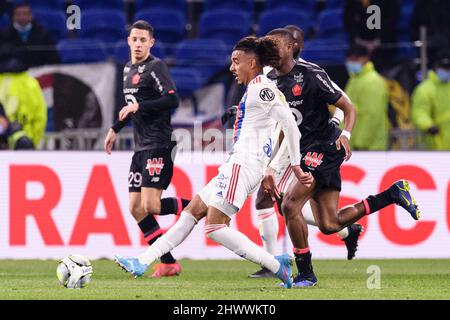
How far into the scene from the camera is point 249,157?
9.21 m

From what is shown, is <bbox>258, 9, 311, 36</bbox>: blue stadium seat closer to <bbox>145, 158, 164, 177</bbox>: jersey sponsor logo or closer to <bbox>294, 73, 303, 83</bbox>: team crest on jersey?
<bbox>145, 158, 164, 177</bbox>: jersey sponsor logo

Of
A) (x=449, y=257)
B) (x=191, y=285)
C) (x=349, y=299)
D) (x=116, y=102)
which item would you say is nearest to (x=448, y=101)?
(x=449, y=257)

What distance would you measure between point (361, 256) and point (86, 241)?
3.02 m

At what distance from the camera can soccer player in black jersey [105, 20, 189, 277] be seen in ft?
37.7

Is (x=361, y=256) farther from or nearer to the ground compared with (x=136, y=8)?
nearer to the ground

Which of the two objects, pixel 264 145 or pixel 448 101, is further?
pixel 448 101

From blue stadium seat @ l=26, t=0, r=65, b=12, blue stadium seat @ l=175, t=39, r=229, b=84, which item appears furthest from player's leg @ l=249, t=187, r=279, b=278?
blue stadium seat @ l=26, t=0, r=65, b=12

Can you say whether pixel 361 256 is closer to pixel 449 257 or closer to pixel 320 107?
pixel 449 257

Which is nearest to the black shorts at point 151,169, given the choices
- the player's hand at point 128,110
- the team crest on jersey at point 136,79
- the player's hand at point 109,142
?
the player's hand at point 109,142

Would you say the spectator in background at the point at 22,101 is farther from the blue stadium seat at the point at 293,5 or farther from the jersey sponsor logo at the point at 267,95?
the jersey sponsor logo at the point at 267,95

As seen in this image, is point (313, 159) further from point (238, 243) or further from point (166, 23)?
point (166, 23)

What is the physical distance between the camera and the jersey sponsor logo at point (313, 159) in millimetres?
10148

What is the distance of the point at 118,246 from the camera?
13539mm

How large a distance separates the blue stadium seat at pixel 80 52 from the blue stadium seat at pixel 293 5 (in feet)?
10.9
